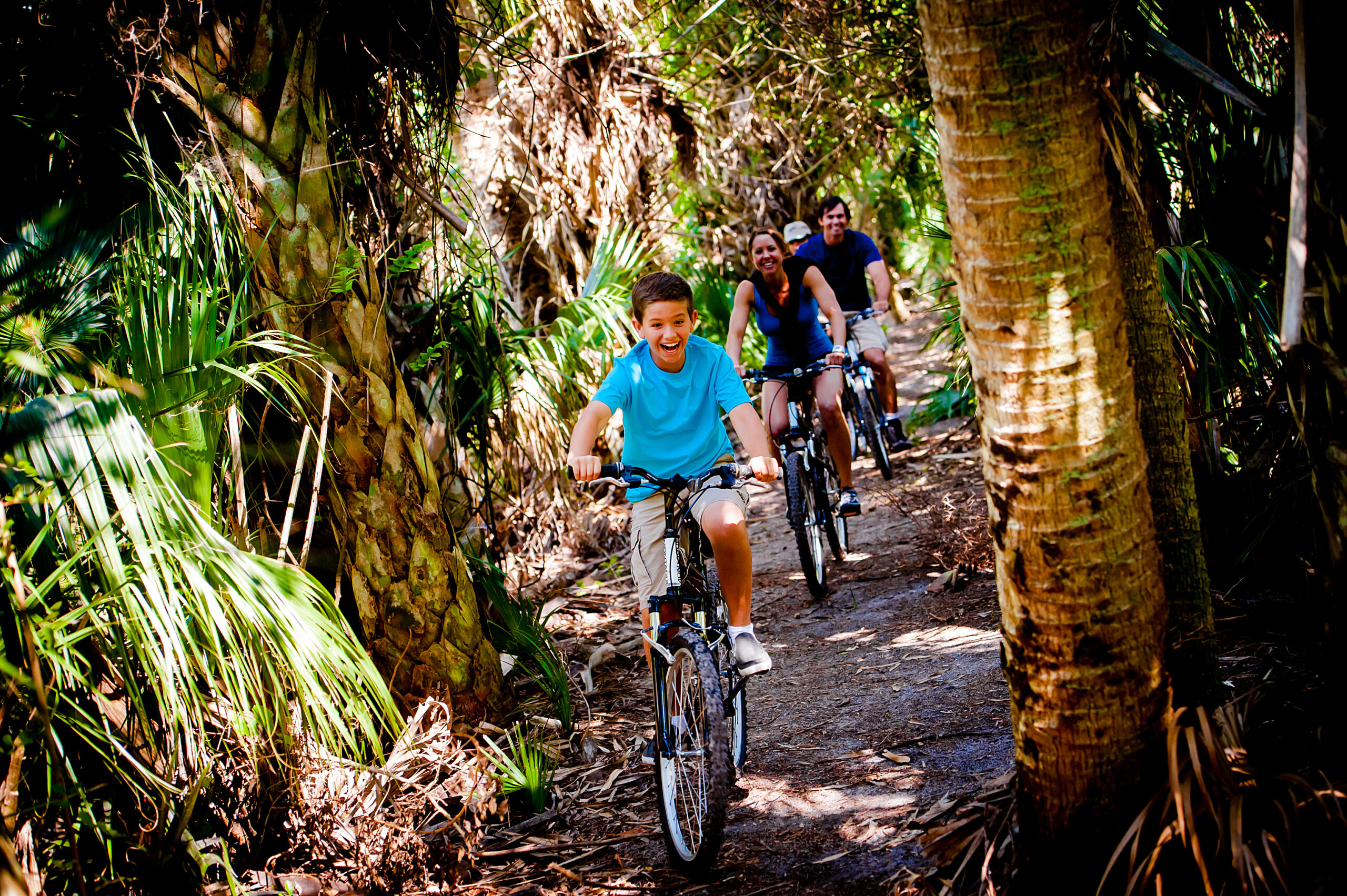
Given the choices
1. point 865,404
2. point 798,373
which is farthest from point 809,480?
point 865,404

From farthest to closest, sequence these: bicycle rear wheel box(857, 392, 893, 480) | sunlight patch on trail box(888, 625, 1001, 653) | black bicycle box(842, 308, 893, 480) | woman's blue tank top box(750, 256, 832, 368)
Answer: bicycle rear wheel box(857, 392, 893, 480) < black bicycle box(842, 308, 893, 480) < woman's blue tank top box(750, 256, 832, 368) < sunlight patch on trail box(888, 625, 1001, 653)

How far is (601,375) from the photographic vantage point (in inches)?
287

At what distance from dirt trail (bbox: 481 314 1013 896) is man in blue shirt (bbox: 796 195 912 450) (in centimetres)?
118

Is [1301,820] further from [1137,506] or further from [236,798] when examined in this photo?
[236,798]

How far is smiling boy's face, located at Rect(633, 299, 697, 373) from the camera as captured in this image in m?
3.71

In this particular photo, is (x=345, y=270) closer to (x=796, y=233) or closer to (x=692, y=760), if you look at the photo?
(x=692, y=760)

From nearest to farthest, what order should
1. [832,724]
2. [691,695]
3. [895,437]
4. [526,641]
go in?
[691,695], [832,724], [526,641], [895,437]

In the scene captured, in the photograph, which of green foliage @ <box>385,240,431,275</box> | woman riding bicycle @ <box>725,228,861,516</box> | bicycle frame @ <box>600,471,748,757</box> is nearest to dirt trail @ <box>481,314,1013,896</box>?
bicycle frame @ <box>600,471,748,757</box>

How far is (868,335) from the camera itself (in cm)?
794

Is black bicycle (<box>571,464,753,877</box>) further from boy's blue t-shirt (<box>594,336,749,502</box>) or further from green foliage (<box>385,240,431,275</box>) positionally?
green foliage (<box>385,240,431,275</box>)

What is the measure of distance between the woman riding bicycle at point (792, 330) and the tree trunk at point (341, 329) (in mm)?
2601

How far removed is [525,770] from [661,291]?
6.73ft

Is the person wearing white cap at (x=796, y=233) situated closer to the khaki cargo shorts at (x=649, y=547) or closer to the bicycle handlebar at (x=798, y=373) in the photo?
the bicycle handlebar at (x=798, y=373)

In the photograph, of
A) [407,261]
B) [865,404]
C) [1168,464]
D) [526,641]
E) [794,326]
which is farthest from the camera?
[865,404]
